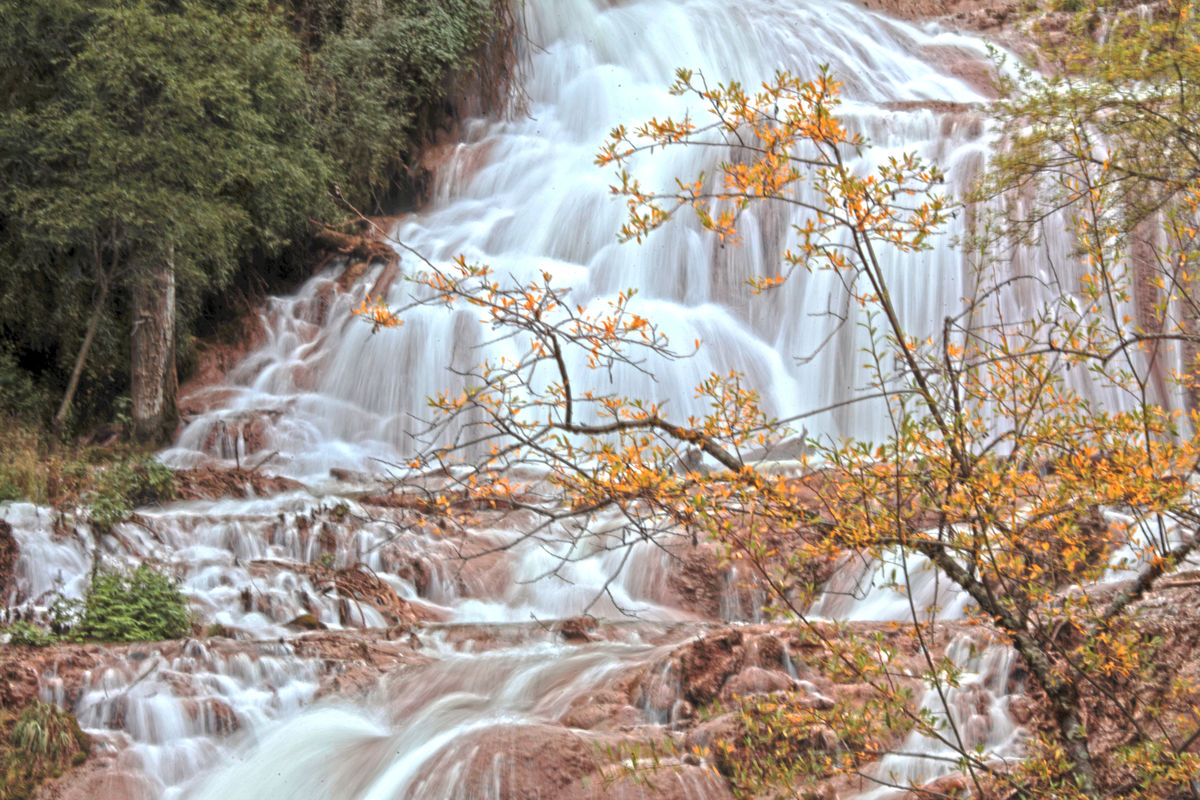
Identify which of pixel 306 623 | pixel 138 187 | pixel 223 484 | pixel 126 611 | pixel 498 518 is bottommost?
pixel 306 623

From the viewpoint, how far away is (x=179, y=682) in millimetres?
7188

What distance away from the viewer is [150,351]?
14.7 metres

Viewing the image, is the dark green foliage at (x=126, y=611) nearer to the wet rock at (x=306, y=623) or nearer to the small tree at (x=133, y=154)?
the wet rock at (x=306, y=623)

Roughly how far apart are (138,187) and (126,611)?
21.1ft

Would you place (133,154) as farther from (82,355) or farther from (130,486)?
(130,486)

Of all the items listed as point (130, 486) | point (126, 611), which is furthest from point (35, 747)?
point (130, 486)

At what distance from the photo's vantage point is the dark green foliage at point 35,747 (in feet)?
20.5

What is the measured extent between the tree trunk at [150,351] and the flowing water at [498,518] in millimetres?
713

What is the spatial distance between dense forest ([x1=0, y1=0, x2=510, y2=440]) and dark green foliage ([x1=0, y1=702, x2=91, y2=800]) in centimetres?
731

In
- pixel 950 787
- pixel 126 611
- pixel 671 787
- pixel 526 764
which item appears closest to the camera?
pixel 950 787

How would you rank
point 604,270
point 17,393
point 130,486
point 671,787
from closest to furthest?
1. point 671,787
2. point 130,486
3. point 17,393
4. point 604,270

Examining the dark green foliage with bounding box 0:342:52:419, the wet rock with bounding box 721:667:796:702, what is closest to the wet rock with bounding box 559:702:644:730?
the wet rock with bounding box 721:667:796:702

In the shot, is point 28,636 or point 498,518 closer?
point 498,518

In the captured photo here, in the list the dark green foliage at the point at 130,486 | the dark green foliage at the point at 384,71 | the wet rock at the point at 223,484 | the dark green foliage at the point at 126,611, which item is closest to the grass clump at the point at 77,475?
the dark green foliage at the point at 130,486
